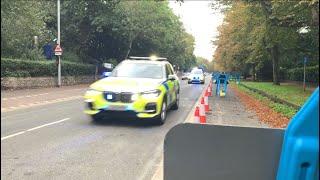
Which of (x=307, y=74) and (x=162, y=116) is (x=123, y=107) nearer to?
(x=162, y=116)

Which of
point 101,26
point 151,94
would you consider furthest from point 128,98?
point 101,26

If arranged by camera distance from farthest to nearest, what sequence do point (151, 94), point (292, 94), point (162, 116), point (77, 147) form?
point (292, 94), point (162, 116), point (151, 94), point (77, 147)

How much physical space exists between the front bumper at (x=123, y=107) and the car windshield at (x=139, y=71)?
158 cm

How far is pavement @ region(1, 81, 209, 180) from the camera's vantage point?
23.2ft

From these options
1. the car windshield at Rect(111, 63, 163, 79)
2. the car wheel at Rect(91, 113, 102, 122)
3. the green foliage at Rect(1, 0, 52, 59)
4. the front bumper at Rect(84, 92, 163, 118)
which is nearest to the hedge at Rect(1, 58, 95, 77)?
the green foliage at Rect(1, 0, 52, 59)

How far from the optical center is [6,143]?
30.6ft

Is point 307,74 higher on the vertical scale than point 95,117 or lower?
higher

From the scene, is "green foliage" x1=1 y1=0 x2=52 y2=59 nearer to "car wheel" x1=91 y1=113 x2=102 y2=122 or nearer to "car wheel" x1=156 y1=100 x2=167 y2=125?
"car wheel" x1=91 y1=113 x2=102 y2=122

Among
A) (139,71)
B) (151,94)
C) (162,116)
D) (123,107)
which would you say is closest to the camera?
(123,107)

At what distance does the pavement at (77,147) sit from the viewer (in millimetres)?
7070

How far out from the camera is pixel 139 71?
13.8 m

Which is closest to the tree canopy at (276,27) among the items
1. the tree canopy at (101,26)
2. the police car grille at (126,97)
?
the tree canopy at (101,26)

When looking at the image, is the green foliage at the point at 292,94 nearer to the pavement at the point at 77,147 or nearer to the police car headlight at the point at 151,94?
the police car headlight at the point at 151,94

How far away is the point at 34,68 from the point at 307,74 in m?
21.7
